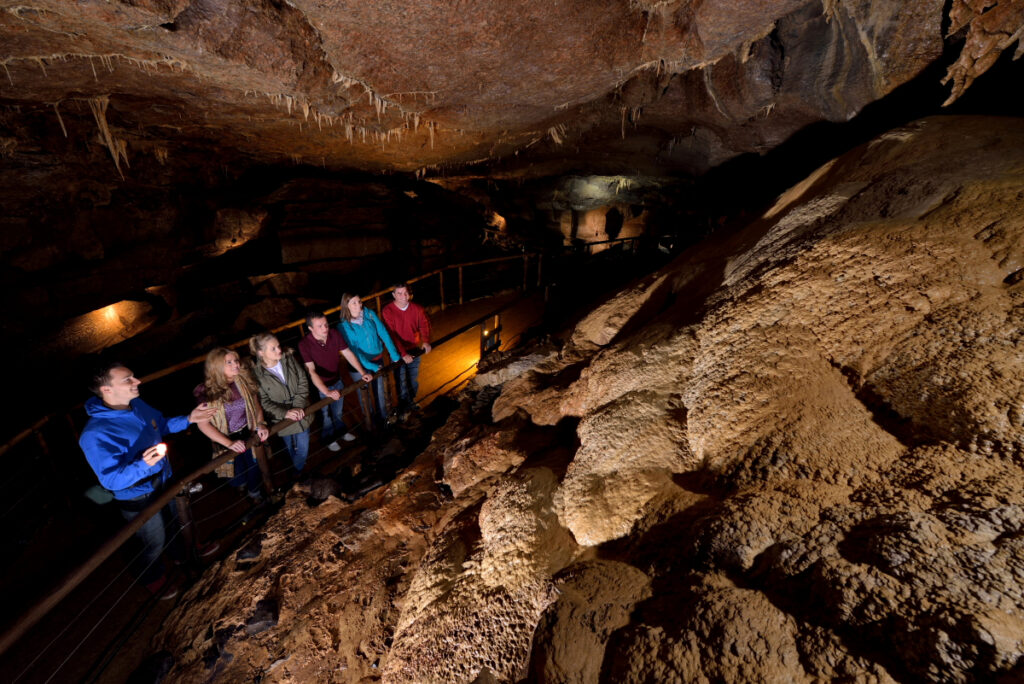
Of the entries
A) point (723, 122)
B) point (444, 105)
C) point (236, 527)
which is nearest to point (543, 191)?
point (723, 122)

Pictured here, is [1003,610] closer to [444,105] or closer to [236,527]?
[236,527]

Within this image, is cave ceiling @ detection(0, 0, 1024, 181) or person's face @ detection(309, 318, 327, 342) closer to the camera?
person's face @ detection(309, 318, 327, 342)

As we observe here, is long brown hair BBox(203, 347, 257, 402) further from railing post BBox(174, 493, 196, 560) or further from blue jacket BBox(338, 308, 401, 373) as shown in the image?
blue jacket BBox(338, 308, 401, 373)

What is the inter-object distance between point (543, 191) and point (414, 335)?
1310 centimetres

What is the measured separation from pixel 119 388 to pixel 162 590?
1.58 meters

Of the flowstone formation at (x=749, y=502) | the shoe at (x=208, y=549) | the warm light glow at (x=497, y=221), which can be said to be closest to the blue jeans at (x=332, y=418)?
the flowstone formation at (x=749, y=502)

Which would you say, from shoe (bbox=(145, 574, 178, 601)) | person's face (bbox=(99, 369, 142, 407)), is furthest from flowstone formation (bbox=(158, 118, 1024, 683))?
person's face (bbox=(99, 369, 142, 407))

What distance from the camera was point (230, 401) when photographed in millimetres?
3455

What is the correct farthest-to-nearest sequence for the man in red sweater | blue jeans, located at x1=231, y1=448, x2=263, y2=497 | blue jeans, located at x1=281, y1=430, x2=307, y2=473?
the man in red sweater
blue jeans, located at x1=281, y1=430, x2=307, y2=473
blue jeans, located at x1=231, y1=448, x2=263, y2=497

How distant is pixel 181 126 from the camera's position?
805 centimetres

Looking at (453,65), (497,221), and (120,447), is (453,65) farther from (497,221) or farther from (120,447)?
(497,221)

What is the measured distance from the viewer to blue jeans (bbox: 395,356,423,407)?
5184 millimetres

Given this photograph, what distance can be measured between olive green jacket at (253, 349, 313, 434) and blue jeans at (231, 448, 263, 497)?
0.41 metres

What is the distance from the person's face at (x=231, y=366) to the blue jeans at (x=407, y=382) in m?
1.95
